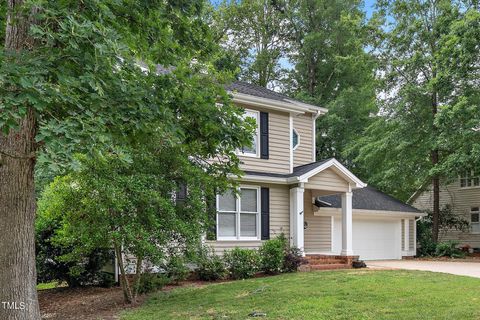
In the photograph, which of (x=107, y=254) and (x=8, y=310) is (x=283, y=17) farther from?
(x=8, y=310)

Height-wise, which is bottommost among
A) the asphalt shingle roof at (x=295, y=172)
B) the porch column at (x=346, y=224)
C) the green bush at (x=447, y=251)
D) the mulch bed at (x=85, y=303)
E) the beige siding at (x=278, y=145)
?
the green bush at (x=447, y=251)

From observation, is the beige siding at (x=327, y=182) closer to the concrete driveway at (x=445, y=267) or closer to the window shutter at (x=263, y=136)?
the window shutter at (x=263, y=136)

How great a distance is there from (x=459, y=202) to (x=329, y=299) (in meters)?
21.0

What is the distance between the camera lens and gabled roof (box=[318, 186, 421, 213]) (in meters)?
17.9

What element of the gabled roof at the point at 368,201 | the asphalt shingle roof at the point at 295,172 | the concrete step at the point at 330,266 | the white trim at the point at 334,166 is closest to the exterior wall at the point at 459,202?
the gabled roof at the point at 368,201

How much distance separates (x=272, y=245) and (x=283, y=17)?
880 inches

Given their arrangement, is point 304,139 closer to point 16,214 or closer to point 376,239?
point 376,239

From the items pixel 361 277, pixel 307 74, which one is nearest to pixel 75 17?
pixel 361 277

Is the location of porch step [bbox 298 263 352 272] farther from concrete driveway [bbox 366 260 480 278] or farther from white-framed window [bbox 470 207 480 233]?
white-framed window [bbox 470 207 480 233]

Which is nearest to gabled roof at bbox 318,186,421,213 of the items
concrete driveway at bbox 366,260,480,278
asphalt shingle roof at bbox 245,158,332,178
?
asphalt shingle roof at bbox 245,158,332,178

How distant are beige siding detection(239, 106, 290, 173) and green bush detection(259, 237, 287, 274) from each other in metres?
2.59

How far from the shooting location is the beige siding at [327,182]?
14488mm

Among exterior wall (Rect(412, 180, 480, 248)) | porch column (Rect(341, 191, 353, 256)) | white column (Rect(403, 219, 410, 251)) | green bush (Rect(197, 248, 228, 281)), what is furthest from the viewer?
exterior wall (Rect(412, 180, 480, 248))

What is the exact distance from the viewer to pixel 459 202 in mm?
25875
